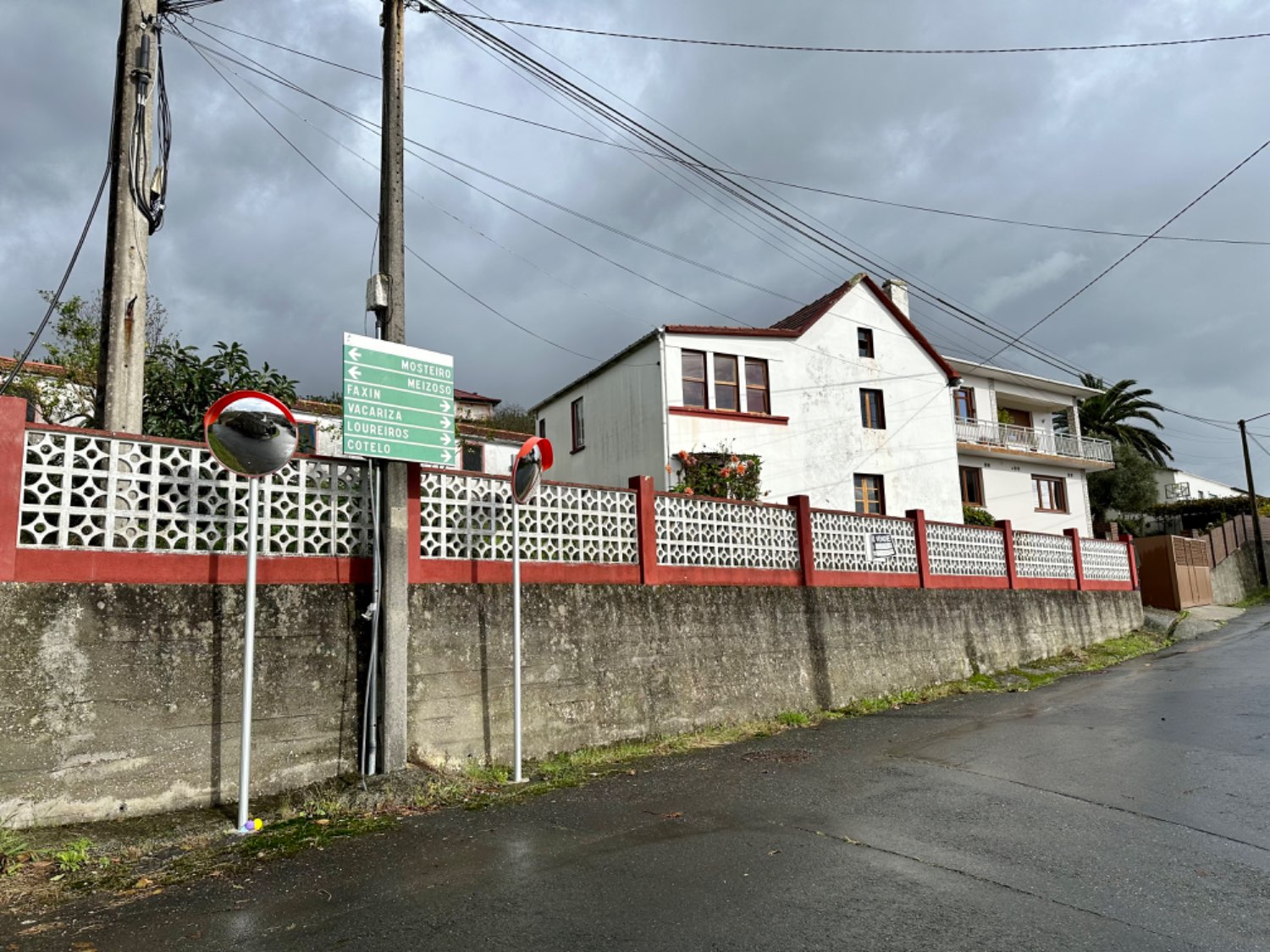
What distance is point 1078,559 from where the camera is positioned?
19.5m

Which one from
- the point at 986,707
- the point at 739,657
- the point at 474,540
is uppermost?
the point at 474,540

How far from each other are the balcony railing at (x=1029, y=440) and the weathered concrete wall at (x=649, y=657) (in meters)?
16.2

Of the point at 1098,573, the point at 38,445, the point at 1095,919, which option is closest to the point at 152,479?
the point at 38,445

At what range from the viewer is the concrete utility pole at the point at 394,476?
7027mm

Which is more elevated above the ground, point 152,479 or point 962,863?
point 152,479

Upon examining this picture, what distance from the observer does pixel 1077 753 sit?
802cm

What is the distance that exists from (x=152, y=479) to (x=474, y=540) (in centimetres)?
278

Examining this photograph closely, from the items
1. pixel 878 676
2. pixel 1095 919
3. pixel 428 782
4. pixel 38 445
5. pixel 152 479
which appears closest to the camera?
pixel 1095 919

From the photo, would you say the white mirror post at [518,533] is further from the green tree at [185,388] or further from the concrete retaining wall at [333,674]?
the green tree at [185,388]

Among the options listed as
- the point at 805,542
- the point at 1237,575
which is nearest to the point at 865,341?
the point at 805,542

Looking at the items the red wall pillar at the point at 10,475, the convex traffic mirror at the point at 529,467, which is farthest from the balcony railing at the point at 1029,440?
the red wall pillar at the point at 10,475

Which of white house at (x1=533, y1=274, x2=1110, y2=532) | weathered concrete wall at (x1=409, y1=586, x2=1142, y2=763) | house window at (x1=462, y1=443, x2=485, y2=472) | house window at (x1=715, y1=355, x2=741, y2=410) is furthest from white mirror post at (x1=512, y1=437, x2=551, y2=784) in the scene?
house window at (x1=462, y1=443, x2=485, y2=472)

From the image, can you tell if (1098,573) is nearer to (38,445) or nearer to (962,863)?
(962,863)

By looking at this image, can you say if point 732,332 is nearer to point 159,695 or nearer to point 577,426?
point 577,426
